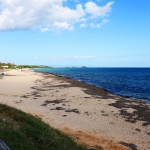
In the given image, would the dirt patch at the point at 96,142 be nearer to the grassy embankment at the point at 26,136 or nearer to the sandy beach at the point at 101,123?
the sandy beach at the point at 101,123

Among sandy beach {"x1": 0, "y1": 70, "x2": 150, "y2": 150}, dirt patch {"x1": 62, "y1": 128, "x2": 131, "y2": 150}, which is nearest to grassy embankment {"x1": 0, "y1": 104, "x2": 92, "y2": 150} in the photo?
dirt patch {"x1": 62, "y1": 128, "x2": 131, "y2": 150}

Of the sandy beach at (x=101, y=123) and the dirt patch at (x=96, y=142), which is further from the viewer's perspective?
the sandy beach at (x=101, y=123)

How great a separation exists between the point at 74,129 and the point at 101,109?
309 inches

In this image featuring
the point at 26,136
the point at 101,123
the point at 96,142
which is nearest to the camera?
the point at 26,136

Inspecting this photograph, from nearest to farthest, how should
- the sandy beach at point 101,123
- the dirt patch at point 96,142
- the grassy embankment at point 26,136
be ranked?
the grassy embankment at point 26,136
the dirt patch at point 96,142
the sandy beach at point 101,123

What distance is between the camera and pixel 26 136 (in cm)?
995

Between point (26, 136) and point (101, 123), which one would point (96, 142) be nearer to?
point (26, 136)

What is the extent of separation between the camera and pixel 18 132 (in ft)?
32.2

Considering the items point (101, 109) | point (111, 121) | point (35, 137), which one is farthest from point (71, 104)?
point (35, 137)

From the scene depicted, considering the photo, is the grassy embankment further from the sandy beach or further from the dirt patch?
the sandy beach

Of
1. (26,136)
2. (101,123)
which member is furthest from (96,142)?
(101,123)

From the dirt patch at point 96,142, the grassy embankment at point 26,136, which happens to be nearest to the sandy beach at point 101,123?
the dirt patch at point 96,142

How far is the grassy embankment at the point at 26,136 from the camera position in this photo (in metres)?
8.91

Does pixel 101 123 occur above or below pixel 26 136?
below
